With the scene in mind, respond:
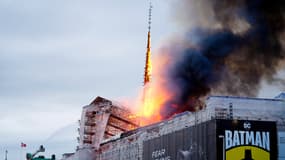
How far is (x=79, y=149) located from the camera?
109 m

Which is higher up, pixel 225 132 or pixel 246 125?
pixel 246 125

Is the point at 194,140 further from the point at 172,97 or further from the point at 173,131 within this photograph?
the point at 172,97

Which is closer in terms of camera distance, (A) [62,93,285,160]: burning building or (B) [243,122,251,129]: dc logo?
(A) [62,93,285,160]: burning building

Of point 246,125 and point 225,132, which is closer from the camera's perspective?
point 225,132

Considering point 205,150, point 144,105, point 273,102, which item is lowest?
point 205,150

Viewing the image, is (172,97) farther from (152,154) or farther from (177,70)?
(152,154)

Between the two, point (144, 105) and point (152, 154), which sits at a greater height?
point (144, 105)

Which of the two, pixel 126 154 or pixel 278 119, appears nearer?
pixel 278 119

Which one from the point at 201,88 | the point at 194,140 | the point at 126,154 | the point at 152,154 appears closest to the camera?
the point at 194,140

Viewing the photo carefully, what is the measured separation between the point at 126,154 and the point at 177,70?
15996 mm

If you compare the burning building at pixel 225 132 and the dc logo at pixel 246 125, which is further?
the dc logo at pixel 246 125

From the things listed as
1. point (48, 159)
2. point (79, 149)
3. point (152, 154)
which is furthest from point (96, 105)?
point (152, 154)

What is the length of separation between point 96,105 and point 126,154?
19424mm

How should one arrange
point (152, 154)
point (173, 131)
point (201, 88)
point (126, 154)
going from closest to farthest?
1. point (173, 131)
2. point (152, 154)
3. point (126, 154)
4. point (201, 88)
